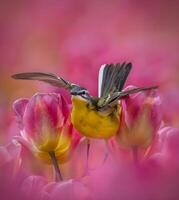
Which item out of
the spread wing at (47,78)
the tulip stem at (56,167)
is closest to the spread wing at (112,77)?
the spread wing at (47,78)

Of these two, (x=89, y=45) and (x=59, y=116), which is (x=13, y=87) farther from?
(x=89, y=45)

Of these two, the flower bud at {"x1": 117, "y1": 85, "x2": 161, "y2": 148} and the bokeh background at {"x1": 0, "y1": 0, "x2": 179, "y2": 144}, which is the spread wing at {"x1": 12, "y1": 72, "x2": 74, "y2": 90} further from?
the flower bud at {"x1": 117, "y1": 85, "x2": 161, "y2": 148}

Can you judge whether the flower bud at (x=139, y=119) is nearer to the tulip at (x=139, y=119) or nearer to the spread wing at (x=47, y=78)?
the tulip at (x=139, y=119)

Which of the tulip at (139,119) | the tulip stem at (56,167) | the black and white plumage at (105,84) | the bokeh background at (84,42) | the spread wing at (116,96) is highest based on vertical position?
the bokeh background at (84,42)

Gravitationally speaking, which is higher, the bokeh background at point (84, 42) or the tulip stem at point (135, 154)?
the bokeh background at point (84, 42)

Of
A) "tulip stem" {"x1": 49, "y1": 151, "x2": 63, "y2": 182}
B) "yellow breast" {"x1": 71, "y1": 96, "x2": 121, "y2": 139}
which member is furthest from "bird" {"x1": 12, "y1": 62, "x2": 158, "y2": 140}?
"tulip stem" {"x1": 49, "y1": 151, "x2": 63, "y2": 182}

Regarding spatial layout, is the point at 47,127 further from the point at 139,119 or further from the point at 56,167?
the point at 139,119

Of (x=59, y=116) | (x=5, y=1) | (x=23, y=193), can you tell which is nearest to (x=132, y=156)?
(x=59, y=116)
